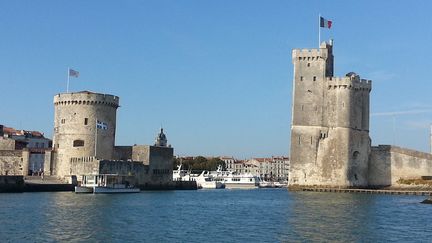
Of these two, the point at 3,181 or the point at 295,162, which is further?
the point at 295,162

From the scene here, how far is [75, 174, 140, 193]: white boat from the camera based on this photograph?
42.2m

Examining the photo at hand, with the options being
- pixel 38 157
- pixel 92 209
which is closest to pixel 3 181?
pixel 38 157

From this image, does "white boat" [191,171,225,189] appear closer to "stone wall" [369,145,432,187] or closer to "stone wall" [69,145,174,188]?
"stone wall" [69,145,174,188]

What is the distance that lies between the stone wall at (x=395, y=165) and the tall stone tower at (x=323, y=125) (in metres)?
1.24

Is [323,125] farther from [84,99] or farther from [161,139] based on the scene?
[161,139]

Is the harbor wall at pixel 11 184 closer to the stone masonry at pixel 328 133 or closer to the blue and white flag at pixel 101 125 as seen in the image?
the blue and white flag at pixel 101 125

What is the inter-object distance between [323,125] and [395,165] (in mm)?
6412

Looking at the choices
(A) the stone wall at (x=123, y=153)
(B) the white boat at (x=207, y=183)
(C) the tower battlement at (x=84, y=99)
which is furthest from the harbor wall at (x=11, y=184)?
(B) the white boat at (x=207, y=183)

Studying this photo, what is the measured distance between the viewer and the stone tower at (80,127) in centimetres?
4731

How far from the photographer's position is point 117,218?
24.1 metres

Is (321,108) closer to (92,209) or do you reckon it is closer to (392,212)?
(392,212)

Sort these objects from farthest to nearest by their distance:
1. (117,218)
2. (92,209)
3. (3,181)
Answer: (3,181), (92,209), (117,218)

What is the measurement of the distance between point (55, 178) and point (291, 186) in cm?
1807

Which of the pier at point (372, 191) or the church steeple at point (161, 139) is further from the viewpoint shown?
the church steeple at point (161, 139)
